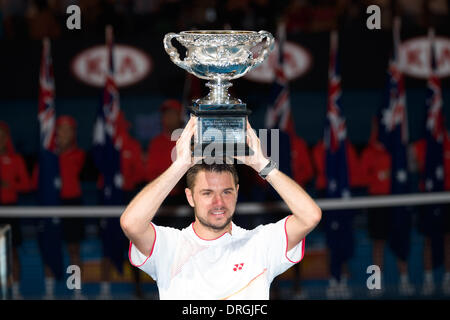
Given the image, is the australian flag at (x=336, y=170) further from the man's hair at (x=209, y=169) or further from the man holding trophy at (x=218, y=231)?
the man's hair at (x=209, y=169)

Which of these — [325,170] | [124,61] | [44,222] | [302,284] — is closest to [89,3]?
[124,61]

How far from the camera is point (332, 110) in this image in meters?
9.06

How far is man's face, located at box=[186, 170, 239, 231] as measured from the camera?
4664mm

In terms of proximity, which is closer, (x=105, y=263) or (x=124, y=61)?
(x=105, y=263)

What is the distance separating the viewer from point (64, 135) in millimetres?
9242

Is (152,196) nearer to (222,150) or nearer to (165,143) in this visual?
(222,150)

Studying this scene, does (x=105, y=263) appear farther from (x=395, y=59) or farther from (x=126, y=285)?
(x=395, y=59)

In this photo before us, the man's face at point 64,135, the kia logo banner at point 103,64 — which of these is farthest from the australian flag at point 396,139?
the man's face at point 64,135

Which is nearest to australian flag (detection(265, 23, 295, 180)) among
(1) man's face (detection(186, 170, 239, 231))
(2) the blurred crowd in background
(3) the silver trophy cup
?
(2) the blurred crowd in background

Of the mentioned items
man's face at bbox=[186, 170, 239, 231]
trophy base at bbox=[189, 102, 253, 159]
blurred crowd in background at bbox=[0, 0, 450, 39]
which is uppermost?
blurred crowd in background at bbox=[0, 0, 450, 39]

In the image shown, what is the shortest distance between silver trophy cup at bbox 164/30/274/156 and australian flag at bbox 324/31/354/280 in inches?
A: 165

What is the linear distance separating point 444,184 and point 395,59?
67.3 inches

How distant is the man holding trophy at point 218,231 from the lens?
4.65m

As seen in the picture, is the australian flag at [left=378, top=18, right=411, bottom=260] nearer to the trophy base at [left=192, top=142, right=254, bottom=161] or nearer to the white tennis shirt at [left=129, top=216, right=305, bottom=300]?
the white tennis shirt at [left=129, top=216, right=305, bottom=300]
